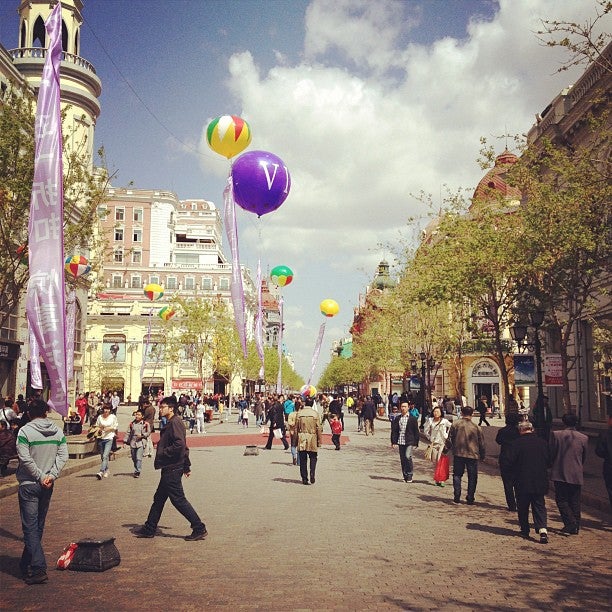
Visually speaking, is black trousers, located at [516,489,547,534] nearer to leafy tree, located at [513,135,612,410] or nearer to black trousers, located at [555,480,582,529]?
black trousers, located at [555,480,582,529]

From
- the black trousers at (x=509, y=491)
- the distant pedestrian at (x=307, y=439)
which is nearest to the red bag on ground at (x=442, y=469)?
the black trousers at (x=509, y=491)

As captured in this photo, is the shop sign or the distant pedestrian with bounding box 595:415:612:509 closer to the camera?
the distant pedestrian with bounding box 595:415:612:509

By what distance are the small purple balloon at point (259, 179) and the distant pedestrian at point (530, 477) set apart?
37.6ft

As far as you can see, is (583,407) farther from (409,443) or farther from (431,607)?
(431,607)

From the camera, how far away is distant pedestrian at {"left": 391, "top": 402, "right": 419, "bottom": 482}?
1493cm

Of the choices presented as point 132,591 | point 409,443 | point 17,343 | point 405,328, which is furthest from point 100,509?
point 405,328

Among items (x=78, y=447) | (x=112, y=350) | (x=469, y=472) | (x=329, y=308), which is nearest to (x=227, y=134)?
(x=78, y=447)

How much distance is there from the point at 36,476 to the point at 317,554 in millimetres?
3490

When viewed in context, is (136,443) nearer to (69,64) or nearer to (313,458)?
(313,458)

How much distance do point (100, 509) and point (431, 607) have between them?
7.27 metres

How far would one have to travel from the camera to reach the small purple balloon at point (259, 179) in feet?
61.7

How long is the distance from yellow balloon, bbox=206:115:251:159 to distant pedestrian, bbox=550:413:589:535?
1247 cm

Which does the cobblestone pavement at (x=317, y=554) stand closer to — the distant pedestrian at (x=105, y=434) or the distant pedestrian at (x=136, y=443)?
the distant pedestrian at (x=105, y=434)

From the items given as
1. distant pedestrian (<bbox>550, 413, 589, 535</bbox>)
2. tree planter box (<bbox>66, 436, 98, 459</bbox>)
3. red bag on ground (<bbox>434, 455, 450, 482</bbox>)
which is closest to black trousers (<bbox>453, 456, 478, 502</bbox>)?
red bag on ground (<bbox>434, 455, 450, 482</bbox>)
